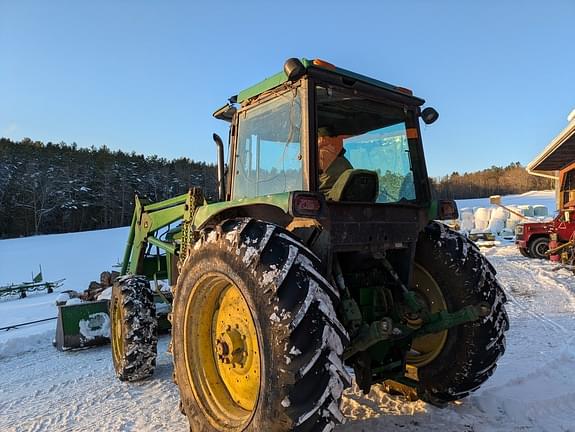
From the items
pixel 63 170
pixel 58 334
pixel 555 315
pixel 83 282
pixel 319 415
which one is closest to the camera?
pixel 319 415

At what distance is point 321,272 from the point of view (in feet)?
8.35

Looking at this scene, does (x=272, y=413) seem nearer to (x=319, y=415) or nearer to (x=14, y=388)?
(x=319, y=415)

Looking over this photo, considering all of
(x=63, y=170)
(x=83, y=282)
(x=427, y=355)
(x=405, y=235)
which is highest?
(x=63, y=170)

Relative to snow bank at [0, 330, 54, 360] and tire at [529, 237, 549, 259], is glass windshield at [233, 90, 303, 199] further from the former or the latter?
tire at [529, 237, 549, 259]

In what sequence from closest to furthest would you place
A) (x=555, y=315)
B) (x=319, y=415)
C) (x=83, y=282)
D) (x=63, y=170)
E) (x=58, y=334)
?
(x=319, y=415) → (x=58, y=334) → (x=555, y=315) → (x=83, y=282) → (x=63, y=170)

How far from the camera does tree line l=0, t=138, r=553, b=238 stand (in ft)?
147

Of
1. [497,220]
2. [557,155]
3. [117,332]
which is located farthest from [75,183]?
[117,332]

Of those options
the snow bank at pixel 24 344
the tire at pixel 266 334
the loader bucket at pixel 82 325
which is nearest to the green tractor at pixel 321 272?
the tire at pixel 266 334

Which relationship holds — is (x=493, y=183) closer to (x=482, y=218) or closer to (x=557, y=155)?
(x=482, y=218)

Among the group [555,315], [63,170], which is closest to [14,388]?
[555,315]

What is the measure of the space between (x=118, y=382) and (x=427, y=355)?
3108 mm

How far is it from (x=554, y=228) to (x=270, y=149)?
1464 centimetres

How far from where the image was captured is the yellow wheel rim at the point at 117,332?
496 cm

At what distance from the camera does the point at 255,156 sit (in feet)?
11.7
